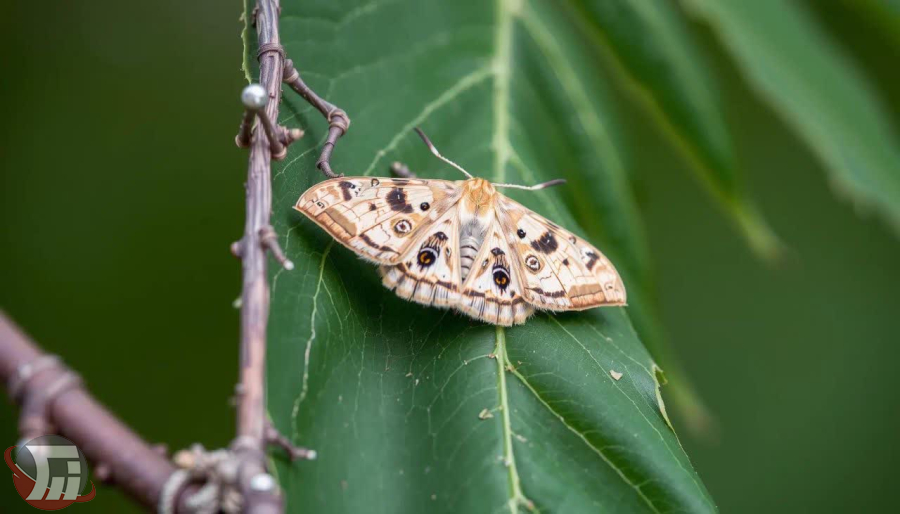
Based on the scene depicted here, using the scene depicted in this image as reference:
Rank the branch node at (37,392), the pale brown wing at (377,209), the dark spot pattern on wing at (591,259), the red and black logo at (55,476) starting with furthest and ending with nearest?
1. the dark spot pattern on wing at (591,259)
2. the pale brown wing at (377,209)
3. the red and black logo at (55,476)
4. the branch node at (37,392)

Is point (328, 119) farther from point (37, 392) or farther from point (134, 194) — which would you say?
point (134, 194)

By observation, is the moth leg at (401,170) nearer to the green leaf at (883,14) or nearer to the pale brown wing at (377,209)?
the pale brown wing at (377,209)

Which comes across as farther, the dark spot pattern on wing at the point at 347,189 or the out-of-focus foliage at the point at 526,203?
→ the dark spot pattern on wing at the point at 347,189

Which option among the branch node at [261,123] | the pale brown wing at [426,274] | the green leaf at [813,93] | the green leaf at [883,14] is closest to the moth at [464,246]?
the pale brown wing at [426,274]

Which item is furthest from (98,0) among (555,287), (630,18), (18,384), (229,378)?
(18,384)

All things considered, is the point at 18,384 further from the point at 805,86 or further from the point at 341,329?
the point at 805,86

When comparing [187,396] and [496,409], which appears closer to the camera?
[496,409]

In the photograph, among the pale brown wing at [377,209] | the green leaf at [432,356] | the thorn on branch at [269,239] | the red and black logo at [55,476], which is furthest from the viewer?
the pale brown wing at [377,209]
